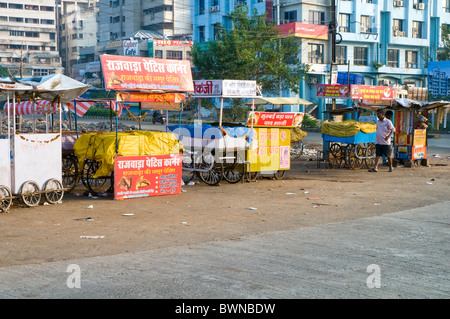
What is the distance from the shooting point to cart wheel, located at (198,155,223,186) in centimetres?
1496

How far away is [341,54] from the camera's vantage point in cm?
5856

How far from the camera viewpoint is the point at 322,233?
9203 mm

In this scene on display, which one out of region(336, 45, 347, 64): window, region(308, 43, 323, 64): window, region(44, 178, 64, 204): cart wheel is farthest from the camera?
region(336, 45, 347, 64): window

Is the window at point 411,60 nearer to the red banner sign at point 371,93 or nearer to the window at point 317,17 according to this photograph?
the window at point 317,17

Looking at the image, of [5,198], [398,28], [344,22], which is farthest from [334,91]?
[398,28]

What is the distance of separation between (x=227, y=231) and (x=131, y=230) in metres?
1.52

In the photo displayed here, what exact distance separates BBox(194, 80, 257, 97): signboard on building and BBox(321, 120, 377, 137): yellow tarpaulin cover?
190 inches

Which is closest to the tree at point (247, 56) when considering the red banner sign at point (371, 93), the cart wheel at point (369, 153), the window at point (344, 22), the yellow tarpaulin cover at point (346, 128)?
the red banner sign at point (371, 93)

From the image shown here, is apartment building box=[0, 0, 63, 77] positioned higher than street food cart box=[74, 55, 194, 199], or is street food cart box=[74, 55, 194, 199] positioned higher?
apartment building box=[0, 0, 63, 77]

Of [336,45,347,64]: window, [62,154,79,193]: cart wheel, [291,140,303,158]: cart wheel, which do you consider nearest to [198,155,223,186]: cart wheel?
[62,154,79,193]: cart wheel

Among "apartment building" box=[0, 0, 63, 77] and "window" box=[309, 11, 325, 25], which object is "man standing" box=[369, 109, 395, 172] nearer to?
"window" box=[309, 11, 325, 25]

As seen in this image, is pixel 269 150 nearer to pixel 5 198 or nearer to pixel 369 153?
pixel 369 153

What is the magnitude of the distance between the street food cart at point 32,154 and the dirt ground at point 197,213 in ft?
1.15

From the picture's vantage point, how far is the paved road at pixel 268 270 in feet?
19.4
